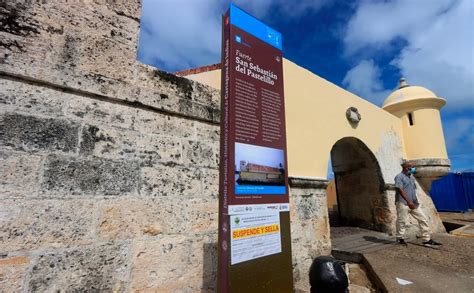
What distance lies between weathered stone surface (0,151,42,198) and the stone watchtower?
8039 millimetres

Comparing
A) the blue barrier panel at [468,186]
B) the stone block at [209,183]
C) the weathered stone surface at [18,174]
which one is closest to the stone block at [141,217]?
the stone block at [209,183]

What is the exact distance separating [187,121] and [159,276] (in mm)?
1350

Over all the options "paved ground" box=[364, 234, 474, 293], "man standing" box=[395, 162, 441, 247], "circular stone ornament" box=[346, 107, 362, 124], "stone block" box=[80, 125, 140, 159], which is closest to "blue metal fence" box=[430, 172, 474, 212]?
"paved ground" box=[364, 234, 474, 293]

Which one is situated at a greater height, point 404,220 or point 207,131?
point 207,131

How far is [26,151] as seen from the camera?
1744 mm

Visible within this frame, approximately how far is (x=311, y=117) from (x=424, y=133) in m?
4.60

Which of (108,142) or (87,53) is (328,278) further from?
(87,53)

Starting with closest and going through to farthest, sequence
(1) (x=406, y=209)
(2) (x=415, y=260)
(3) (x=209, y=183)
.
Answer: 1. (3) (x=209, y=183)
2. (2) (x=415, y=260)
3. (1) (x=406, y=209)

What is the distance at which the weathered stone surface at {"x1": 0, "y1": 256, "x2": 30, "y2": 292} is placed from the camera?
1.56m

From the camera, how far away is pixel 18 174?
169 cm

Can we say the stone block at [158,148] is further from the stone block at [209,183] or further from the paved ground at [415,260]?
the paved ground at [415,260]

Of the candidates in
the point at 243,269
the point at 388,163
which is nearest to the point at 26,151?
the point at 243,269

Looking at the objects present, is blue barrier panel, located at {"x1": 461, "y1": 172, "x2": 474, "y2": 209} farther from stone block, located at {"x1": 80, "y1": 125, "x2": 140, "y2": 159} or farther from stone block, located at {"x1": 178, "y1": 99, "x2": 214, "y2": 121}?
stone block, located at {"x1": 80, "y1": 125, "x2": 140, "y2": 159}

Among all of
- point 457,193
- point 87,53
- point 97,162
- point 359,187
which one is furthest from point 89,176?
point 457,193
